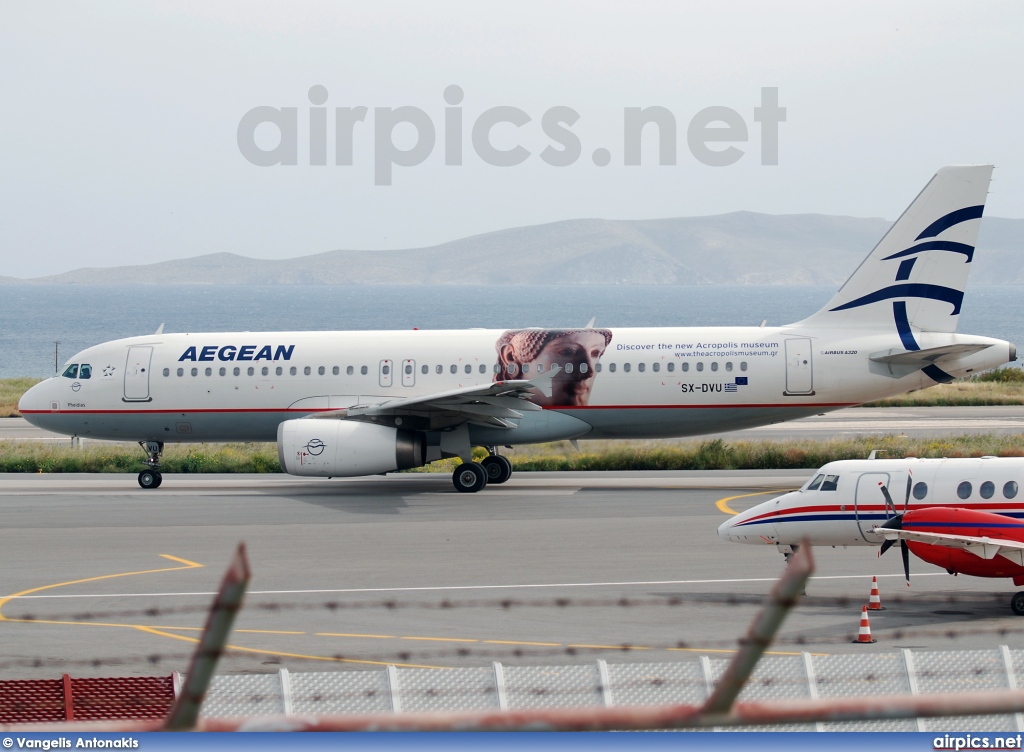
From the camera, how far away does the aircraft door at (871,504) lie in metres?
19.3

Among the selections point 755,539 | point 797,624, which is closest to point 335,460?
point 755,539

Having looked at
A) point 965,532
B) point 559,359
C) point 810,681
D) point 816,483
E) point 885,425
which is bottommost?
point 885,425

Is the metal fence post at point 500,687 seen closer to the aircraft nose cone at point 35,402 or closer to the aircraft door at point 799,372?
the aircraft door at point 799,372

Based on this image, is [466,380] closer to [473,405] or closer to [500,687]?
[473,405]

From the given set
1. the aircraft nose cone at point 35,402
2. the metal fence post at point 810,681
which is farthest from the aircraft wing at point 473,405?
the metal fence post at point 810,681

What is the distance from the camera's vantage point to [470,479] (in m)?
31.8

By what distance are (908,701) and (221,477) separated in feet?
115

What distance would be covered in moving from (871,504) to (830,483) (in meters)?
0.72

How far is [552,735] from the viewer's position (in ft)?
14.4

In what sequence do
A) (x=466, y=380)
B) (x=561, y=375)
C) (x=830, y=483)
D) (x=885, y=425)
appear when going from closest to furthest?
(x=830, y=483) < (x=561, y=375) < (x=466, y=380) < (x=885, y=425)

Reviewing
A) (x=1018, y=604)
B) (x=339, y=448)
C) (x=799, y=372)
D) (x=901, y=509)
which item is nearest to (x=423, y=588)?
(x=901, y=509)

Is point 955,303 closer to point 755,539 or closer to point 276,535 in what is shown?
point 755,539

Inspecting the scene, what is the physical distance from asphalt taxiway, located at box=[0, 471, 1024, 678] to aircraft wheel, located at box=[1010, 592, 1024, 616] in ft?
1.00

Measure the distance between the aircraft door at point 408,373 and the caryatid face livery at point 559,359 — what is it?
2.26 m
